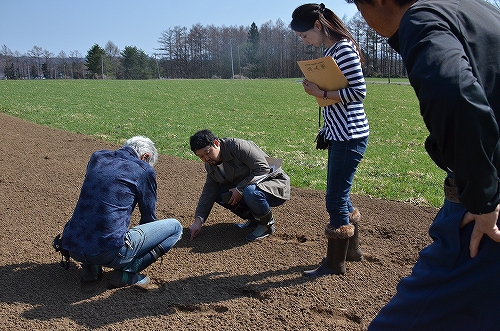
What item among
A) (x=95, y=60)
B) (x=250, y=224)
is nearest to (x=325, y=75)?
(x=250, y=224)

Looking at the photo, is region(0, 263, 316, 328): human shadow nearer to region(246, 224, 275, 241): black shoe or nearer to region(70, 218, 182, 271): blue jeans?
region(70, 218, 182, 271): blue jeans

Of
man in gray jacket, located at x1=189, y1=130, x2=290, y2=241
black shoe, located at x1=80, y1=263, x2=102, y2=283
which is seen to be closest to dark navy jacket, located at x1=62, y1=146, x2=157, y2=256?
black shoe, located at x1=80, y1=263, x2=102, y2=283

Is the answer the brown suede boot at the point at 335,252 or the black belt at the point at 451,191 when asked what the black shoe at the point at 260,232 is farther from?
the black belt at the point at 451,191

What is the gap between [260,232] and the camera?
4.61m

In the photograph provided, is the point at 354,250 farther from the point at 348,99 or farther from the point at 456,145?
the point at 456,145

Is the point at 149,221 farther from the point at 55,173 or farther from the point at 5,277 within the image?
the point at 55,173

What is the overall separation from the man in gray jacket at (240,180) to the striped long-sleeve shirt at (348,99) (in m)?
1.13

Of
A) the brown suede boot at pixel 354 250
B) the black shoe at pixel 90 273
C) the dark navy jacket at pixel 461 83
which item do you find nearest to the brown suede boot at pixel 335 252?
the brown suede boot at pixel 354 250

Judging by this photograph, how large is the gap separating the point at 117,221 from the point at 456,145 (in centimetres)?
258

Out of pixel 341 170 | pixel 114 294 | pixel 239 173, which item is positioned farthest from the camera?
pixel 239 173

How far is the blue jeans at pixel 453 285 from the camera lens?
5.35 ft

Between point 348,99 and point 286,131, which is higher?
point 348,99

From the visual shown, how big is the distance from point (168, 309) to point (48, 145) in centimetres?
694

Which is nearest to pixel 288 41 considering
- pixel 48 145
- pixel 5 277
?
pixel 48 145
